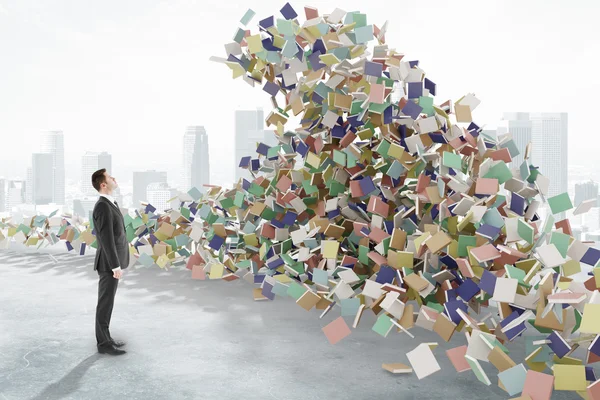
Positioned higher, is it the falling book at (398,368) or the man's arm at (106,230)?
the man's arm at (106,230)

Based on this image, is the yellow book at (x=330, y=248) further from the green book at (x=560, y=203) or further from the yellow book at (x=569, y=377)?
the yellow book at (x=569, y=377)

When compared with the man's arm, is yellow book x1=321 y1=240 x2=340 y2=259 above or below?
below

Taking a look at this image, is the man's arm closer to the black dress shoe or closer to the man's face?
the man's face

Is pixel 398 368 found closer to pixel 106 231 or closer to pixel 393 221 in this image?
pixel 393 221

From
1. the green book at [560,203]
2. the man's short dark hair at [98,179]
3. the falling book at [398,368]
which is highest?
the man's short dark hair at [98,179]

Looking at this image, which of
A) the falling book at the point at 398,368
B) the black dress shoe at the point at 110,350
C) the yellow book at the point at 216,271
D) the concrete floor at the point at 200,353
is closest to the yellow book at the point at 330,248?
the concrete floor at the point at 200,353

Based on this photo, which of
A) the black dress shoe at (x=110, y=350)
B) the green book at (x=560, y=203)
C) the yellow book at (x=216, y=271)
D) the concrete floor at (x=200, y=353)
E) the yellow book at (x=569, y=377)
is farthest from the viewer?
the yellow book at (x=216, y=271)

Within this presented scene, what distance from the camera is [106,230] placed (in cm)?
278

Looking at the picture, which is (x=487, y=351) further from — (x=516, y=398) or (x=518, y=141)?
(x=518, y=141)

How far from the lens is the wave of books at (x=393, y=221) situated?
251 centimetres

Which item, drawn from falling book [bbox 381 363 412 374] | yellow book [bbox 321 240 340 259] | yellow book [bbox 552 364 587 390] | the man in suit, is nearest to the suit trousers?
the man in suit

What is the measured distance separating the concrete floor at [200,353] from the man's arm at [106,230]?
0.51 metres

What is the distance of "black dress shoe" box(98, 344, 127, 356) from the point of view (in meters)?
2.77

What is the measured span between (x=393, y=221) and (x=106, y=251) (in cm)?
174
